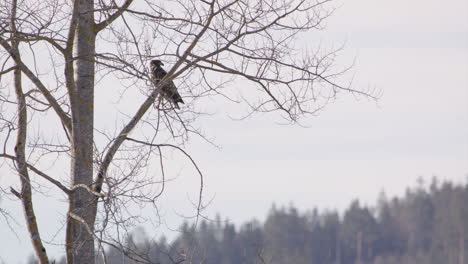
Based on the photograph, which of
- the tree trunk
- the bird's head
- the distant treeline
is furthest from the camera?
the distant treeline

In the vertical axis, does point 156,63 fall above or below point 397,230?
below

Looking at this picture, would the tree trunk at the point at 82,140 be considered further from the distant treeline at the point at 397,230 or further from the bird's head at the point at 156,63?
the distant treeline at the point at 397,230

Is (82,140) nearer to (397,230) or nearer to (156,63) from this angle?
(156,63)

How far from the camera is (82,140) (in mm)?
8555

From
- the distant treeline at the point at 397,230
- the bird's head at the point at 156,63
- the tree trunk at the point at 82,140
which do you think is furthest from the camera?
the distant treeline at the point at 397,230

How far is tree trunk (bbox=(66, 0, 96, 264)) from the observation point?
829cm

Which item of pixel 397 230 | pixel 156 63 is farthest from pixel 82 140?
pixel 397 230

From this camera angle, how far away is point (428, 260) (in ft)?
324

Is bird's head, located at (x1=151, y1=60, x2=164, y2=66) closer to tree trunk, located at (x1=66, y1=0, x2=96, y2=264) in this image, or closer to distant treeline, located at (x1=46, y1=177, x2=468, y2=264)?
tree trunk, located at (x1=66, y1=0, x2=96, y2=264)

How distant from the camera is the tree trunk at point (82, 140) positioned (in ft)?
27.2

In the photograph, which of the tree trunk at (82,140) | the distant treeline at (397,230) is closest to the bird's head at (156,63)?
the tree trunk at (82,140)

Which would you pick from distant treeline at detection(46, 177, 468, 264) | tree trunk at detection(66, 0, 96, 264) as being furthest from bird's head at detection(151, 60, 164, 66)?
distant treeline at detection(46, 177, 468, 264)

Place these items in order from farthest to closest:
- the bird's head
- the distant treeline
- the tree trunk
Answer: the distant treeline < the bird's head < the tree trunk

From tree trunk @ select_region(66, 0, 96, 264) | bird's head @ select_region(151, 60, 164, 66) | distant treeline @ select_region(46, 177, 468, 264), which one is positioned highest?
distant treeline @ select_region(46, 177, 468, 264)
